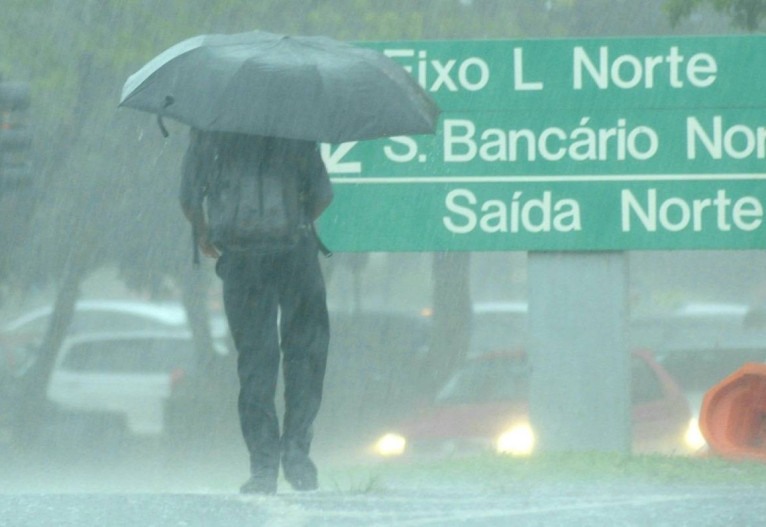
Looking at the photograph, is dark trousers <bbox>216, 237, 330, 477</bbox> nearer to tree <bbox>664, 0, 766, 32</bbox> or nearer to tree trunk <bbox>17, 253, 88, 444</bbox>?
tree <bbox>664, 0, 766, 32</bbox>

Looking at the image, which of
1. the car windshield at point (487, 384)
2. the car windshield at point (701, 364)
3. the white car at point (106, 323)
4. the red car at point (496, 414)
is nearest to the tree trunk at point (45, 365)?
the white car at point (106, 323)

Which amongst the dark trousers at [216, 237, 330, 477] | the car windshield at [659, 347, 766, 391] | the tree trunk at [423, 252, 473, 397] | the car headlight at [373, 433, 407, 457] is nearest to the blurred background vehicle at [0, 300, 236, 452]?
the tree trunk at [423, 252, 473, 397]

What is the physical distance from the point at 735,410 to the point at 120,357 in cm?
1358

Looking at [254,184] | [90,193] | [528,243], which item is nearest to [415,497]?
[254,184]

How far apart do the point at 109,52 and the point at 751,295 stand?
4771cm

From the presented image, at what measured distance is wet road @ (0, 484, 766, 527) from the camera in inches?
192

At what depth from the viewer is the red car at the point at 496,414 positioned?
1124 centimetres

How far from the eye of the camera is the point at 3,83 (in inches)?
505

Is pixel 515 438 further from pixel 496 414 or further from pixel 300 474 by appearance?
pixel 300 474

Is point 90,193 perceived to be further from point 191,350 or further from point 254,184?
point 254,184

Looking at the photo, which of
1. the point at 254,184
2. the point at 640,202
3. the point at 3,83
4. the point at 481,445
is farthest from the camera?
the point at 3,83

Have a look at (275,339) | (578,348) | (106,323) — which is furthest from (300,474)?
(106,323)

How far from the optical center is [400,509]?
5117 mm

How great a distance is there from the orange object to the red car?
9.34ft
